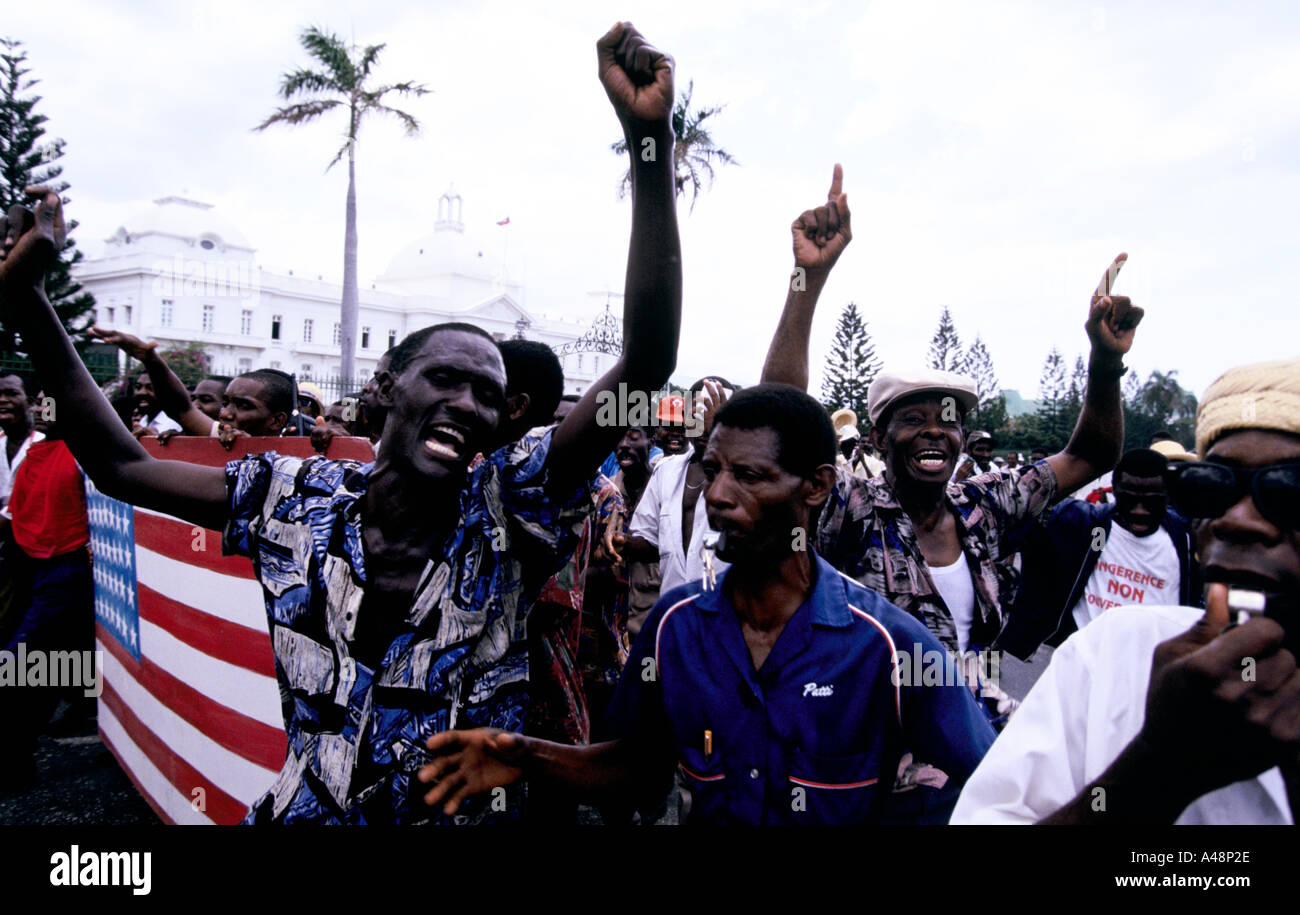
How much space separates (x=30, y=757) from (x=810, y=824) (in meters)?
4.71

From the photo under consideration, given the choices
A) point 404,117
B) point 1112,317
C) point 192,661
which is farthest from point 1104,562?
point 404,117

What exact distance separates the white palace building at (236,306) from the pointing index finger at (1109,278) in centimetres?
3580

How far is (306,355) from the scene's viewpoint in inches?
2067

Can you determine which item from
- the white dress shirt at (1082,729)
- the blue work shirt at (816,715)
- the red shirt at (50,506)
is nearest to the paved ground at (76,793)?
the red shirt at (50,506)

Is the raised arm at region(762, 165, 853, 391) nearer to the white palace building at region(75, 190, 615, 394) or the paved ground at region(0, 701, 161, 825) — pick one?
the paved ground at region(0, 701, 161, 825)

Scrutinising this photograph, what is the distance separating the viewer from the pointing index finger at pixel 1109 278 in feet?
8.18

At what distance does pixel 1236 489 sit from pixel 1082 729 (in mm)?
365

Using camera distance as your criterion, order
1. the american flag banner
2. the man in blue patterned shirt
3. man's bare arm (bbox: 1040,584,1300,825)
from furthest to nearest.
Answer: the american flag banner, the man in blue patterned shirt, man's bare arm (bbox: 1040,584,1300,825)

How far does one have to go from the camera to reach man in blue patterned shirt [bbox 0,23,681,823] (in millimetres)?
1793

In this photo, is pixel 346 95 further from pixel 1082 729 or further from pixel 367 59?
pixel 1082 729

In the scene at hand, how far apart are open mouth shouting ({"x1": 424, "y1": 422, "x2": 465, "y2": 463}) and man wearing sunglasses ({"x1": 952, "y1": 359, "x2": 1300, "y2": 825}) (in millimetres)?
1217

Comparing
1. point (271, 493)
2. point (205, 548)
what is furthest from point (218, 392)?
point (271, 493)

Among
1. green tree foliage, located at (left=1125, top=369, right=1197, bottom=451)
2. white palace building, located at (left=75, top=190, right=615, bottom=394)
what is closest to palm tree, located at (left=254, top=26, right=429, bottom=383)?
white palace building, located at (left=75, top=190, right=615, bottom=394)
